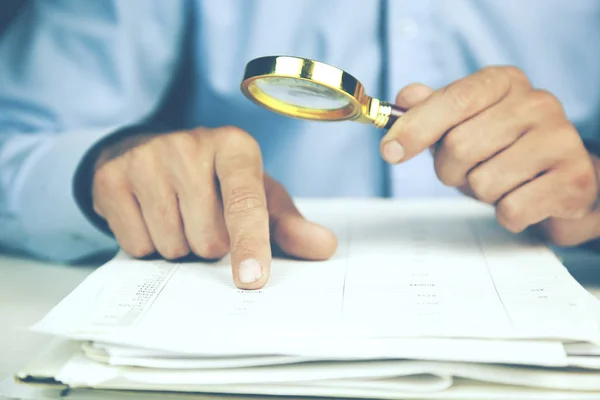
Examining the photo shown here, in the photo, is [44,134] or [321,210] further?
[44,134]

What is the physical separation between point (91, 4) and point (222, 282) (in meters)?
0.70

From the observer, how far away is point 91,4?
1.11 meters

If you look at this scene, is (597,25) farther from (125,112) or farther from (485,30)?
(125,112)

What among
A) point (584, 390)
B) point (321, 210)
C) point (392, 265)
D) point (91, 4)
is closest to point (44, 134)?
point (91, 4)

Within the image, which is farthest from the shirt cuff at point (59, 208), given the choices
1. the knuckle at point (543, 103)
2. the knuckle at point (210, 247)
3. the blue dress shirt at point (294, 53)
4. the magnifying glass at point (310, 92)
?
the knuckle at point (543, 103)

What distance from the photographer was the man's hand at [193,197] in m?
0.70

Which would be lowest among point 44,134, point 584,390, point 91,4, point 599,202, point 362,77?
point 584,390

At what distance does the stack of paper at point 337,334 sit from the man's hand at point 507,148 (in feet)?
0.34

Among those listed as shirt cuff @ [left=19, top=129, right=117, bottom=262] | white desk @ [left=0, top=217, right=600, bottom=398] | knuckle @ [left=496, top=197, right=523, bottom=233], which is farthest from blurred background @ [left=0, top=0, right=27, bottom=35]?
knuckle @ [left=496, top=197, right=523, bottom=233]

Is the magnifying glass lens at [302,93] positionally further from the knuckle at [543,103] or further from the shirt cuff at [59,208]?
the shirt cuff at [59,208]

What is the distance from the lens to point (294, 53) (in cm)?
115

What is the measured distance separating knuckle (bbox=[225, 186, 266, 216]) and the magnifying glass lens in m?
0.11

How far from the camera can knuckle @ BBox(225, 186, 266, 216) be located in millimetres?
664

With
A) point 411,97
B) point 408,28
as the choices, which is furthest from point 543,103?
point 408,28
